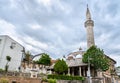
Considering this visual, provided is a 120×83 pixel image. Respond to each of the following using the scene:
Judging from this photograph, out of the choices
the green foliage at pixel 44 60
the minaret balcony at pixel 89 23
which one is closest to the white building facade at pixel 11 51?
the green foliage at pixel 44 60

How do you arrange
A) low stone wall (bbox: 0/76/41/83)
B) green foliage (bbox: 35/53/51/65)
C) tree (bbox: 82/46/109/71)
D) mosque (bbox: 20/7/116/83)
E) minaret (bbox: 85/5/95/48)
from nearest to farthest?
low stone wall (bbox: 0/76/41/83), tree (bbox: 82/46/109/71), mosque (bbox: 20/7/116/83), green foliage (bbox: 35/53/51/65), minaret (bbox: 85/5/95/48)

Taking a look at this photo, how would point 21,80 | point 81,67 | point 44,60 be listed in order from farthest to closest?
point 44,60, point 81,67, point 21,80

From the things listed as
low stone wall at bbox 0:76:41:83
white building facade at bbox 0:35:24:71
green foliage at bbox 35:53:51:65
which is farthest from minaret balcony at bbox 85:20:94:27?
low stone wall at bbox 0:76:41:83

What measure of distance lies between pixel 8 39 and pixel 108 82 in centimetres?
2699

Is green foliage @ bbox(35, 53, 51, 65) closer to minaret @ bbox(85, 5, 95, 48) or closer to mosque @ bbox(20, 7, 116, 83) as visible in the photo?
mosque @ bbox(20, 7, 116, 83)

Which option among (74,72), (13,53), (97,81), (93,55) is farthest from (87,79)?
(13,53)

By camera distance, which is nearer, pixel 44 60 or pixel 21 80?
pixel 21 80

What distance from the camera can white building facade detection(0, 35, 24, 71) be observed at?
37500 mm

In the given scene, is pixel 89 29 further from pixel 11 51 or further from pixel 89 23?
pixel 11 51

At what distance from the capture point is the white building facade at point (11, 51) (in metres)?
37.5

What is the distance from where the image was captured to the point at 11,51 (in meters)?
39.7

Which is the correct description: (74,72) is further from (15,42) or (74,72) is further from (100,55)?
(15,42)

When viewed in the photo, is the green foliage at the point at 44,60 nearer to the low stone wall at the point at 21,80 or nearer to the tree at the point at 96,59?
the tree at the point at 96,59

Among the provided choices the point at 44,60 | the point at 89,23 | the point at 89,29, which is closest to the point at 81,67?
the point at 44,60
